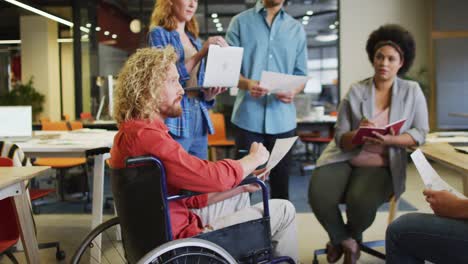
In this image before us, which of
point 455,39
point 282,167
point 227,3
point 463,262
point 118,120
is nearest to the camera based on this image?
point 463,262

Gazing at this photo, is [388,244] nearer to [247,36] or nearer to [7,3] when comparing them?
[247,36]

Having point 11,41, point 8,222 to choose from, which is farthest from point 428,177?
point 11,41

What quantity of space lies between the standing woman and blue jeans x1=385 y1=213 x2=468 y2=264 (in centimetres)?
102

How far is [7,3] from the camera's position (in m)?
9.17

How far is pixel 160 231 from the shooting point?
62.5 inches

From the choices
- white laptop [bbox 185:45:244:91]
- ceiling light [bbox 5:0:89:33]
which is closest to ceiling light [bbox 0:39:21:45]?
ceiling light [bbox 5:0:89:33]

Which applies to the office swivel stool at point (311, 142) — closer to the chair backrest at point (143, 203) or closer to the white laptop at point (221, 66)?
the white laptop at point (221, 66)

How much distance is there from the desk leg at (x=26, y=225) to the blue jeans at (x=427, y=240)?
150 centimetres

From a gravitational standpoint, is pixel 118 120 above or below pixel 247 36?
below

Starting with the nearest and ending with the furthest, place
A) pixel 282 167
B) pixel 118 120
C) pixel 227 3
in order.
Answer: pixel 118 120 → pixel 282 167 → pixel 227 3

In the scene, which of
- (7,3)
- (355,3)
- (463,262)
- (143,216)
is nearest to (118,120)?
(143,216)

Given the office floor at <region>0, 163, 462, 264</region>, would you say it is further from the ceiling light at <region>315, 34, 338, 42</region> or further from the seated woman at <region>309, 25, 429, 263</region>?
the ceiling light at <region>315, 34, 338, 42</region>

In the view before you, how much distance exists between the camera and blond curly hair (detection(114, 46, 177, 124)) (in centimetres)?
172

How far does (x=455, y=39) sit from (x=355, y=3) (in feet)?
5.34
